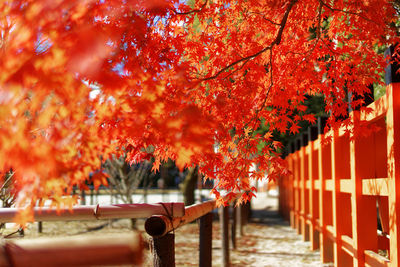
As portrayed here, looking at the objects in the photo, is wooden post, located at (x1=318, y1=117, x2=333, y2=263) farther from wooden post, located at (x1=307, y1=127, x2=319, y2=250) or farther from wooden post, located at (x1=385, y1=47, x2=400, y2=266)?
wooden post, located at (x1=385, y1=47, x2=400, y2=266)

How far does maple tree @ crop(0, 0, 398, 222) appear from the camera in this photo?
2.55m

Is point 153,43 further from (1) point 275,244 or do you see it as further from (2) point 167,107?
(1) point 275,244

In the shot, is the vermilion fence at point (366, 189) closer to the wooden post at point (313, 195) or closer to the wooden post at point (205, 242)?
the wooden post at point (313, 195)

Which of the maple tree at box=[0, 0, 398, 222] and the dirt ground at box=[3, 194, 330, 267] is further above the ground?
the maple tree at box=[0, 0, 398, 222]

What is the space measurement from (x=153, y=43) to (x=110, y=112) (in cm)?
123

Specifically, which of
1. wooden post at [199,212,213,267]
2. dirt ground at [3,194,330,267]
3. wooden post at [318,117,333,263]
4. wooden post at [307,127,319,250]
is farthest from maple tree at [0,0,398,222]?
wooden post at [307,127,319,250]

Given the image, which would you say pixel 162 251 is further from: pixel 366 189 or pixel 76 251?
pixel 366 189

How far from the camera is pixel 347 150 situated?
6.71m

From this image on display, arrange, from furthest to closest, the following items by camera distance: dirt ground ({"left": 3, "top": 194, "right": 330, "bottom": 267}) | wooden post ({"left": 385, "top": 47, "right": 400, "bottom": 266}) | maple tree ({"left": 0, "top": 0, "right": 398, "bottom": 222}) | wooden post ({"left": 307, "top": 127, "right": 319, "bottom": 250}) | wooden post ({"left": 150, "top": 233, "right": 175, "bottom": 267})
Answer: wooden post ({"left": 307, "top": 127, "right": 319, "bottom": 250})
dirt ground ({"left": 3, "top": 194, "right": 330, "bottom": 267})
wooden post ({"left": 385, "top": 47, "right": 400, "bottom": 266})
wooden post ({"left": 150, "top": 233, "right": 175, "bottom": 267})
maple tree ({"left": 0, "top": 0, "right": 398, "bottom": 222})

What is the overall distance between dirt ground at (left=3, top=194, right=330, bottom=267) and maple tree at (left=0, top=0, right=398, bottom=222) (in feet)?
5.56

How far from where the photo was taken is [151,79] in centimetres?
330

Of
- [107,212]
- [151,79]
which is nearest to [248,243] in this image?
[107,212]

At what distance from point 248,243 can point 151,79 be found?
8.08m

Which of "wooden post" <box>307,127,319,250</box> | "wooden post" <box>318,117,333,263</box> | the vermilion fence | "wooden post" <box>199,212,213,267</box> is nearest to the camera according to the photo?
the vermilion fence
